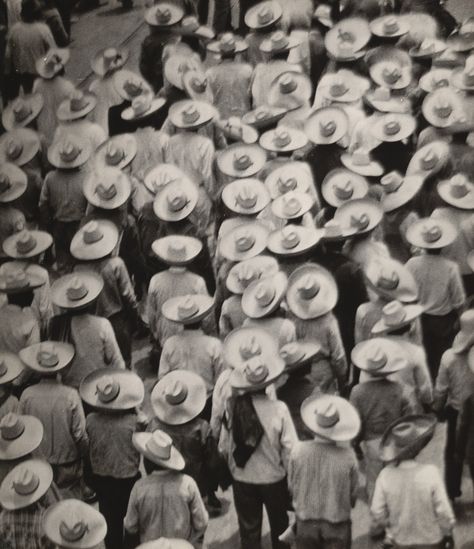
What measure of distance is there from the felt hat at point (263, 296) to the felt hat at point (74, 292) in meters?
1.21

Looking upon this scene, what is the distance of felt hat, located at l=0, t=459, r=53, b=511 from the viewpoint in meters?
6.88

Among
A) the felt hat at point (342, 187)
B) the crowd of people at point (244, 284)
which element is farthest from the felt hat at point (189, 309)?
the felt hat at point (342, 187)

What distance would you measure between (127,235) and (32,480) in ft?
10.9

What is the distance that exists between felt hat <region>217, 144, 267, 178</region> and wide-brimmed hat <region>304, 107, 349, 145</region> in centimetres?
50

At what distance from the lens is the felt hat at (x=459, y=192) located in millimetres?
8953

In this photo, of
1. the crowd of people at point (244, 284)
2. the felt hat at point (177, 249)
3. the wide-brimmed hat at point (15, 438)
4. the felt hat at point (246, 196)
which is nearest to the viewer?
the crowd of people at point (244, 284)

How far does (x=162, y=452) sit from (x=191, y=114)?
14.6ft

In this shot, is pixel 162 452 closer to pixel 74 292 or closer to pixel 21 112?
pixel 74 292

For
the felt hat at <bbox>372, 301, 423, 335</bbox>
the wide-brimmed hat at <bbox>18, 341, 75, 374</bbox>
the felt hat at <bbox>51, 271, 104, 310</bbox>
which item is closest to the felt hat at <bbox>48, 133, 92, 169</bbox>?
the felt hat at <bbox>51, 271, 104, 310</bbox>

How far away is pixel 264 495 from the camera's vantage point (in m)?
7.33

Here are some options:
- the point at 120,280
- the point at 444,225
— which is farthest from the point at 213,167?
the point at 444,225

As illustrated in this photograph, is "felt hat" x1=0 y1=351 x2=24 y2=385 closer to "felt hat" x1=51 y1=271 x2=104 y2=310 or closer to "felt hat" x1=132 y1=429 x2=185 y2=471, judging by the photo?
"felt hat" x1=51 y1=271 x2=104 y2=310

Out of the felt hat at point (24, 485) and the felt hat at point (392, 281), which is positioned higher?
the felt hat at point (392, 281)

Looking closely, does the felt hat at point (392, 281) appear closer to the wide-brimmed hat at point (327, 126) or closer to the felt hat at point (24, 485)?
the wide-brimmed hat at point (327, 126)
